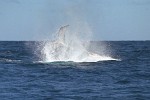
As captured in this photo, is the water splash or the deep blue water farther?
Result: the water splash

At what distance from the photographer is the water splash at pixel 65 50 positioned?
74.6 metres

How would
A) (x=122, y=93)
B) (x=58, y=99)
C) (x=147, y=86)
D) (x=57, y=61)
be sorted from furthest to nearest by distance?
(x=57, y=61)
(x=147, y=86)
(x=122, y=93)
(x=58, y=99)

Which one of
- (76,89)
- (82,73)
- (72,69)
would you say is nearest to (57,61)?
(72,69)

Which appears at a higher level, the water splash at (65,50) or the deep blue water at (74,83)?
the water splash at (65,50)

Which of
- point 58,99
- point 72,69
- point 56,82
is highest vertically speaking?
point 72,69

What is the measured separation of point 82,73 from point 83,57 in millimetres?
20000

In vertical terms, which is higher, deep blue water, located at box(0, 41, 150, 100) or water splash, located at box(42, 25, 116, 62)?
water splash, located at box(42, 25, 116, 62)

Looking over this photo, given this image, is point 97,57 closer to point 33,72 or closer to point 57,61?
point 57,61

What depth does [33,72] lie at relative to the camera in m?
57.6

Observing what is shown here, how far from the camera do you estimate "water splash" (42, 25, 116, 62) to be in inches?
2936

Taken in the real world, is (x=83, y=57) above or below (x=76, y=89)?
above

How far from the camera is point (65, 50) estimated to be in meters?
75.0

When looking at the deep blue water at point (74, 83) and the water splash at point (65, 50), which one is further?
the water splash at point (65, 50)

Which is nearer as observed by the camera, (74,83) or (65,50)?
(74,83)
